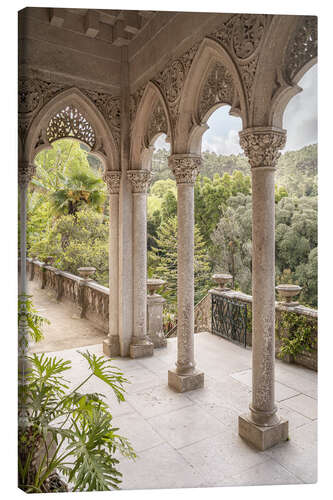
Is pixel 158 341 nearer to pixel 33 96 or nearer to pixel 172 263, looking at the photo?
pixel 33 96

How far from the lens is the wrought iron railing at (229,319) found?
5.96 meters

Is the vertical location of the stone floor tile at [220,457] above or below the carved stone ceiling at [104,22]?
below

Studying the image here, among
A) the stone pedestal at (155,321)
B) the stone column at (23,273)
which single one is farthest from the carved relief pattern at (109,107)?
the stone pedestal at (155,321)

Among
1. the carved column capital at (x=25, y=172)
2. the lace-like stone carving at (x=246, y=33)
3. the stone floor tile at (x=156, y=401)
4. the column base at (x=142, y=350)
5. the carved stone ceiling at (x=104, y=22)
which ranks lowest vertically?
the stone floor tile at (x=156, y=401)

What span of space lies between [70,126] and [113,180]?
931 millimetres

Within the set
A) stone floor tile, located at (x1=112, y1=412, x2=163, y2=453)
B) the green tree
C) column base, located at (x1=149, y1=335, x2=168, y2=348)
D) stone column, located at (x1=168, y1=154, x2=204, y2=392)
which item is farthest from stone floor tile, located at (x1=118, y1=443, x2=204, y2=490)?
the green tree

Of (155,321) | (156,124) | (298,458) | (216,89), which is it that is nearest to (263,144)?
(216,89)

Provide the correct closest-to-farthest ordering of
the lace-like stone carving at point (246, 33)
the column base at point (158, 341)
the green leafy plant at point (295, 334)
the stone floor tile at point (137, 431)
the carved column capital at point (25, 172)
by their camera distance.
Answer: the lace-like stone carving at point (246, 33) < the stone floor tile at point (137, 431) < the carved column capital at point (25, 172) < the green leafy plant at point (295, 334) < the column base at point (158, 341)

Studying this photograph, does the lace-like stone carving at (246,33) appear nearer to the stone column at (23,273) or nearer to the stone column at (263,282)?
the stone column at (263,282)

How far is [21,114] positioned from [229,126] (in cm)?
2414

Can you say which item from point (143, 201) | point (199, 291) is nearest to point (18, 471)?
point (143, 201)

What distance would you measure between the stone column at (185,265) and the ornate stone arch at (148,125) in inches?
18.6

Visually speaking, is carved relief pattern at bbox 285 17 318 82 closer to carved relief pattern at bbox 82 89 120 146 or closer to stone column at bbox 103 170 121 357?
carved relief pattern at bbox 82 89 120 146

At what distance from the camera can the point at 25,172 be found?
389cm
